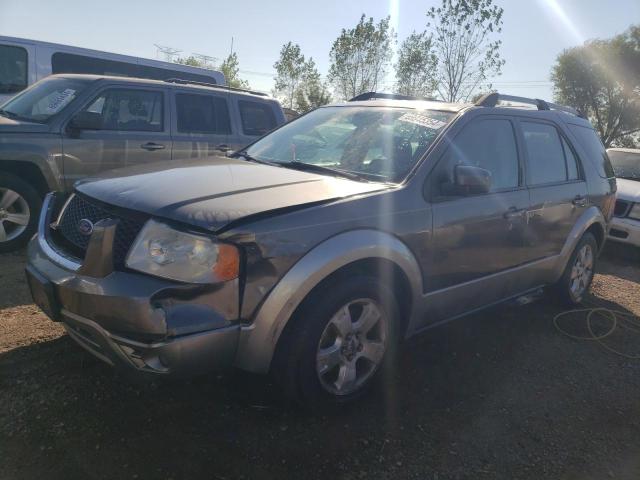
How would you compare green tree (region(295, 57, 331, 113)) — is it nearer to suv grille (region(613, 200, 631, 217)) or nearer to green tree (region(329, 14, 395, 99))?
green tree (region(329, 14, 395, 99))

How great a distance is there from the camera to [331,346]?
2697mm

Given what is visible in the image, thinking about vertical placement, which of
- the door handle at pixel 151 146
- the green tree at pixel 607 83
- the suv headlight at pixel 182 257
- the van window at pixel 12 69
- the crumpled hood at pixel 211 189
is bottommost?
the suv headlight at pixel 182 257

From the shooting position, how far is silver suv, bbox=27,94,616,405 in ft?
7.25

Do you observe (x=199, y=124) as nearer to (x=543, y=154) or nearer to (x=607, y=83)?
(x=543, y=154)

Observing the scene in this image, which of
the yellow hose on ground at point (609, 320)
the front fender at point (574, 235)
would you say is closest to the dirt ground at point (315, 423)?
the yellow hose on ground at point (609, 320)

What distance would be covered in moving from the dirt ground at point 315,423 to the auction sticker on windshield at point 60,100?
252 centimetres

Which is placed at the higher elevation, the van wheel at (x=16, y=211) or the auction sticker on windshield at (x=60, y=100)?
the auction sticker on windshield at (x=60, y=100)

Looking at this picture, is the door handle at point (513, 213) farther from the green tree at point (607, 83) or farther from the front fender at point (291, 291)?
the green tree at point (607, 83)

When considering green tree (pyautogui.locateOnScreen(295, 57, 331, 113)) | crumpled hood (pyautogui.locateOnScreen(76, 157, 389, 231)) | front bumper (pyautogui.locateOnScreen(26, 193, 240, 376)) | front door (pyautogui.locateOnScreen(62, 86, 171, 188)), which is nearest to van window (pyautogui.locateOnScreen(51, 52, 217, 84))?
front door (pyautogui.locateOnScreen(62, 86, 171, 188))

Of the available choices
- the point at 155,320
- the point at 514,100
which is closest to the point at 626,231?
the point at 514,100

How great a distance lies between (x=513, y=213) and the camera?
3584 millimetres

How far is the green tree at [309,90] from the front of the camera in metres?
27.9

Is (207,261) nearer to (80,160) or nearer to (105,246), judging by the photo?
(105,246)

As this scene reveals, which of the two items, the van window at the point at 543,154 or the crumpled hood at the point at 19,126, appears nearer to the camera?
the van window at the point at 543,154
